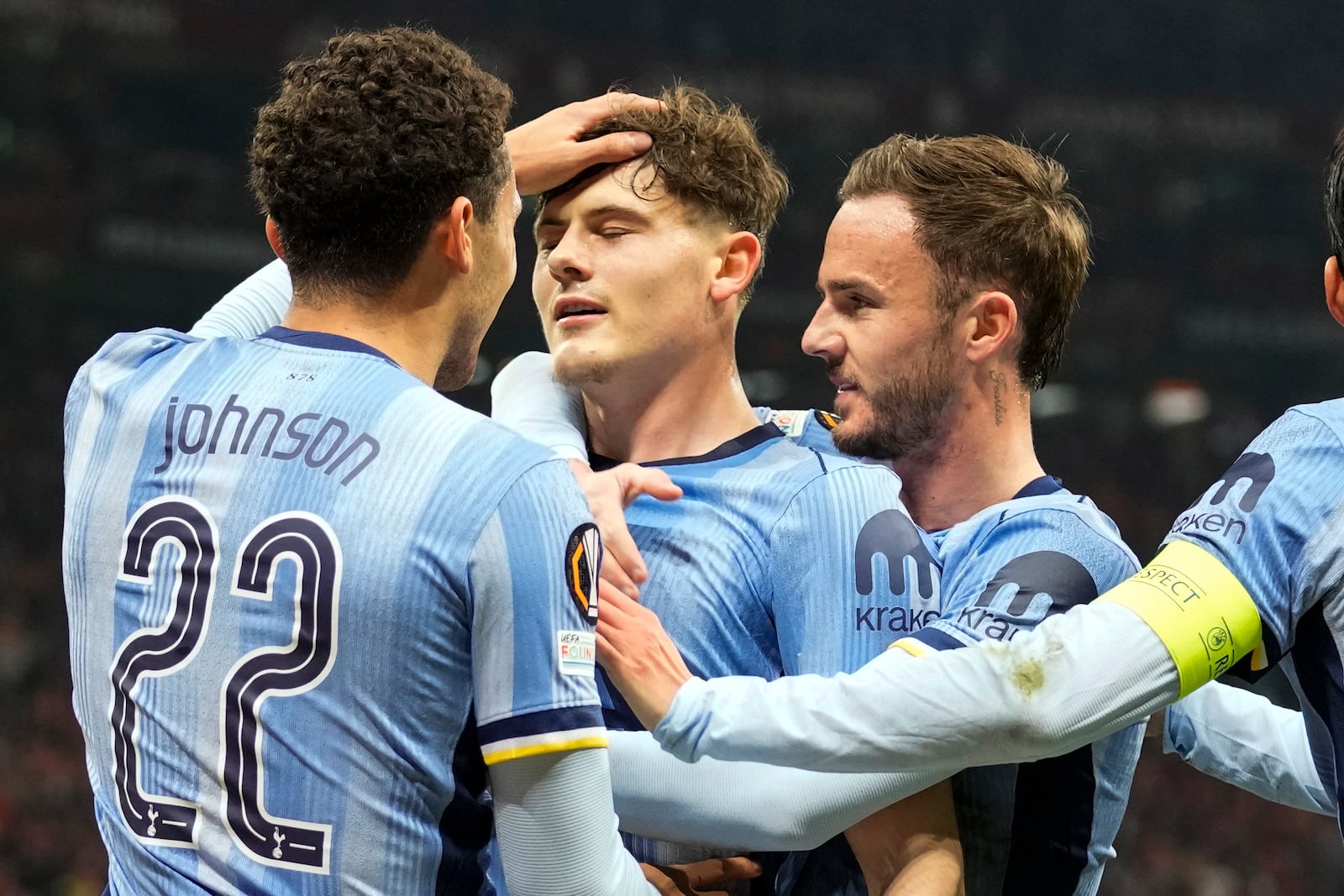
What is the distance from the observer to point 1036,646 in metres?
1.92

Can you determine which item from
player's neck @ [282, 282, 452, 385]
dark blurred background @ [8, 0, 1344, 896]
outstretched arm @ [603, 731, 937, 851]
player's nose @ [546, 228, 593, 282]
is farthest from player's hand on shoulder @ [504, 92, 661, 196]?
dark blurred background @ [8, 0, 1344, 896]

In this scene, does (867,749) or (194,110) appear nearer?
(867,749)

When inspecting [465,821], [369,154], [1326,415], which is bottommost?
[465,821]

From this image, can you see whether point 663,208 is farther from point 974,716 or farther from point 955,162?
point 974,716

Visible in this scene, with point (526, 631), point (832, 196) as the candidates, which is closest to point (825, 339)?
point (526, 631)

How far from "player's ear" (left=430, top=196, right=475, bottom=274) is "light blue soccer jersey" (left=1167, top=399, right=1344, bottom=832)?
41.3 inches

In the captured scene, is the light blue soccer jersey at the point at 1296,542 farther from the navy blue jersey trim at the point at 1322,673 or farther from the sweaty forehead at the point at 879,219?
the sweaty forehead at the point at 879,219

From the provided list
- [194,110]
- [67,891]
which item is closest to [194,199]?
[194,110]

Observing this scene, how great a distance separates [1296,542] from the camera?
187 centimetres

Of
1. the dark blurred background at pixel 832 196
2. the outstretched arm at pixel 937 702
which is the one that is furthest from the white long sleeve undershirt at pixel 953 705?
the dark blurred background at pixel 832 196

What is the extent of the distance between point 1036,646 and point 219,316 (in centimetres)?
147

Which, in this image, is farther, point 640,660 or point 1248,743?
point 1248,743

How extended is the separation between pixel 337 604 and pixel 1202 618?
1.12 metres

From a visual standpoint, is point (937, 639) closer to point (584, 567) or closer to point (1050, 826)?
point (1050, 826)
